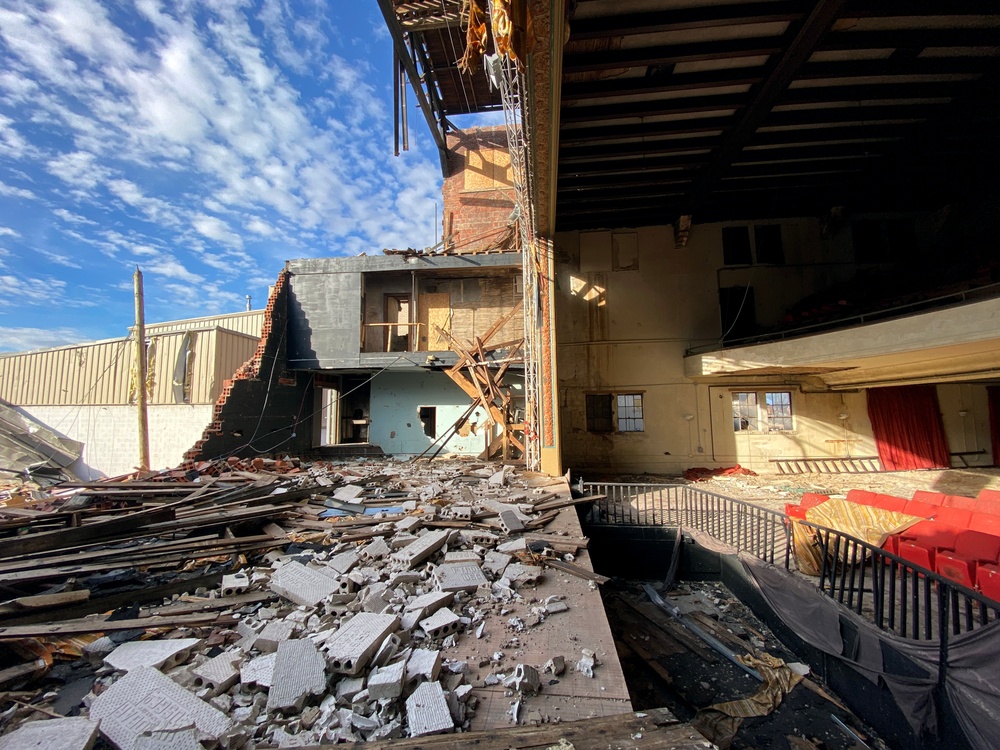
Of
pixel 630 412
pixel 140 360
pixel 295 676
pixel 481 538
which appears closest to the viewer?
pixel 295 676

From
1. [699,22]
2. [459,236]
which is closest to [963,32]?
[699,22]

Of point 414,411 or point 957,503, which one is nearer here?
point 957,503

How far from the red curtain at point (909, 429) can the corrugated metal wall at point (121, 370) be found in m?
22.6

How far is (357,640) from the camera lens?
2.98 m

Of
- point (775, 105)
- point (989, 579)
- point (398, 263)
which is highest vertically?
point (775, 105)

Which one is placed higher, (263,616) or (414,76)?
(414,76)

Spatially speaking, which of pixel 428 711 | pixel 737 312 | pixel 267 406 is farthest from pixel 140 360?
pixel 737 312

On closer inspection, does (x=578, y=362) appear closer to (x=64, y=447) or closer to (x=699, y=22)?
(x=699, y=22)

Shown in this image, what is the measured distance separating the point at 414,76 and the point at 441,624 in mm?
15430

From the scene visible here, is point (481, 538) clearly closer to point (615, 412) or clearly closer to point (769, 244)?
point (615, 412)

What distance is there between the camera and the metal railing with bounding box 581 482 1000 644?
3.67m

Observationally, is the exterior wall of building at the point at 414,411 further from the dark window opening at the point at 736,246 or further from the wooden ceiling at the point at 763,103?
the dark window opening at the point at 736,246

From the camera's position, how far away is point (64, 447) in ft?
46.2

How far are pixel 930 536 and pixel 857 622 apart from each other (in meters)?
1.56
